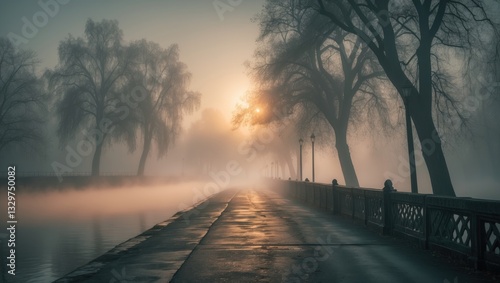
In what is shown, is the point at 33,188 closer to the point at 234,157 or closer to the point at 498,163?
the point at 498,163

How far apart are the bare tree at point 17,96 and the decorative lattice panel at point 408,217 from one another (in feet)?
112

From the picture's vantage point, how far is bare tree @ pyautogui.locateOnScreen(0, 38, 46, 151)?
3903cm

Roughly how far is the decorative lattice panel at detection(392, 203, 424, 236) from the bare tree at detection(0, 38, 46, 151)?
112 ft

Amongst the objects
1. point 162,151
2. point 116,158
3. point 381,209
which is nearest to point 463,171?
point 162,151

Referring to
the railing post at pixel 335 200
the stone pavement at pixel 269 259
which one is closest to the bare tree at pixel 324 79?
the railing post at pixel 335 200

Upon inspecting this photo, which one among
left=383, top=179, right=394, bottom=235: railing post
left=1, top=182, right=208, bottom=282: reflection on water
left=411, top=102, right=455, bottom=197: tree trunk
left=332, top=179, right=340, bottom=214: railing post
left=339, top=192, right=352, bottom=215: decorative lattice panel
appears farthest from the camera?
left=332, top=179, right=340, bottom=214: railing post

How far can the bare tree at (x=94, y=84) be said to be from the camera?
1686 inches

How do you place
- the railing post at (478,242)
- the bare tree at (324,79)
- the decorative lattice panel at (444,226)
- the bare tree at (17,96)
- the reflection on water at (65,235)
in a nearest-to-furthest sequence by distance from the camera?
1. the railing post at (478,242)
2. the decorative lattice panel at (444,226)
3. the reflection on water at (65,235)
4. the bare tree at (324,79)
5. the bare tree at (17,96)

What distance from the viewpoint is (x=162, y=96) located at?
178 ft

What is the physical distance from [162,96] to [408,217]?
1764 inches

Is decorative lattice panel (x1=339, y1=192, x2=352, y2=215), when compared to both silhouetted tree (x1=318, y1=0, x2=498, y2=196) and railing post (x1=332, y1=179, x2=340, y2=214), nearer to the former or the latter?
railing post (x1=332, y1=179, x2=340, y2=214)

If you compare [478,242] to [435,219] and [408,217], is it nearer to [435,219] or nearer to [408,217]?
[435,219]

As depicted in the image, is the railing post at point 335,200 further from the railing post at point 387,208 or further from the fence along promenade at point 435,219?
the railing post at point 387,208

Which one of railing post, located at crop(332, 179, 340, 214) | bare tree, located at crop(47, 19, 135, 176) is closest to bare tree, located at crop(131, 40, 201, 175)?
bare tree, located at crop(47, 19, 135, 176)
